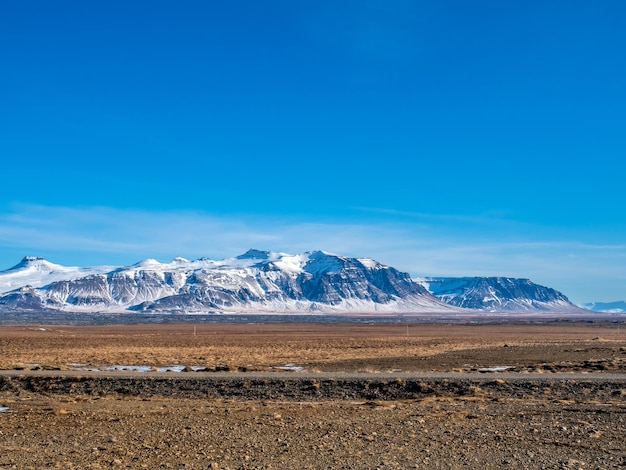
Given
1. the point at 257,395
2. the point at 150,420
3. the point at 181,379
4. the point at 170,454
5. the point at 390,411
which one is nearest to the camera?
the point at 170,454

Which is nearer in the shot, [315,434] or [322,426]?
[315,434]

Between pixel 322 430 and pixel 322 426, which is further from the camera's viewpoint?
pixel 322 426

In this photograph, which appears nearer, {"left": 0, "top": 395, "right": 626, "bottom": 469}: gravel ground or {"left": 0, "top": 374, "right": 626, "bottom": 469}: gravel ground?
{"left": 0, "top": 395, "right": 626, "bottom": 469}: gravel ground

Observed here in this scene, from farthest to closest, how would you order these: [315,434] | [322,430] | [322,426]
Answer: [322,426] < [322,430] < [315,434]

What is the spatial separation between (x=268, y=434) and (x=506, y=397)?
9.21 meters

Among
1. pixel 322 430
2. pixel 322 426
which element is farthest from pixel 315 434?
pixel 322 426

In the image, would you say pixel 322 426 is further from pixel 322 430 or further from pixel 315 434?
pixel 315 434

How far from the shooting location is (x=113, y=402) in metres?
20.6

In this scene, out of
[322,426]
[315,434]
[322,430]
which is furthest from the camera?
[322,426]

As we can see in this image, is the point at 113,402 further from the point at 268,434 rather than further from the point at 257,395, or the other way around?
the point at 268,434

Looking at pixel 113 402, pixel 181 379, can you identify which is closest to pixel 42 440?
pixel 113 402

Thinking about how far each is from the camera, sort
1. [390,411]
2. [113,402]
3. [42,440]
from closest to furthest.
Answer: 1. [42,440]
2. [390,411]
3. [113,402]

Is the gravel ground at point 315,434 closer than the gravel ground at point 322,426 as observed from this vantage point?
Yes

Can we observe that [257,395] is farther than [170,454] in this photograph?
Yes
